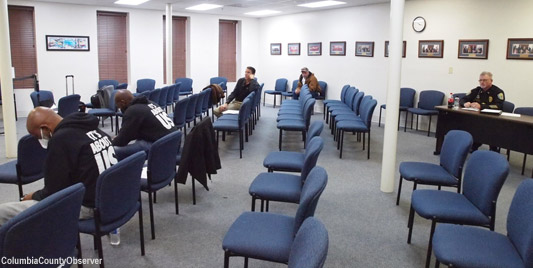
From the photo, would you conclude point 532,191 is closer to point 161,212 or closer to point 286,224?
point 286,224

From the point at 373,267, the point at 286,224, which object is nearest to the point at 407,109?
the point at 373,267

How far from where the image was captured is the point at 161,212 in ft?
13.5

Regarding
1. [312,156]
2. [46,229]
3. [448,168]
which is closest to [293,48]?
[448,168]

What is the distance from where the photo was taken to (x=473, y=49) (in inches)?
305

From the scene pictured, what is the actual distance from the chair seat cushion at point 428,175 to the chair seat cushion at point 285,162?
1.00 m

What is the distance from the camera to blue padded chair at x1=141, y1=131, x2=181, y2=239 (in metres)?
3.32

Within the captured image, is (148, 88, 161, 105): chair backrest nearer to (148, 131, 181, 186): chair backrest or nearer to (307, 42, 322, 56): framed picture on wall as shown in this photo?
(148, 131, 181, 186): chair backrest

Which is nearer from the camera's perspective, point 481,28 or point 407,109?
point 481,28

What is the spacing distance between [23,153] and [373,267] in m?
3.02

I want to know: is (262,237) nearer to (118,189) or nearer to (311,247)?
(311,247)

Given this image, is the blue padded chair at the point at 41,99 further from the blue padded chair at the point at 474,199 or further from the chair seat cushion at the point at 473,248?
the chair seat cushion at the point at 473,248

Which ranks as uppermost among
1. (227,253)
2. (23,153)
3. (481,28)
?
(481,28)

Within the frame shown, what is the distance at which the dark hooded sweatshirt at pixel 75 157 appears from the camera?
2.58 metres

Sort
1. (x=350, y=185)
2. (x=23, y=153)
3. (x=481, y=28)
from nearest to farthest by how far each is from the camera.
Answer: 1. (x=23, y=153)
2. (x=350, y=185)
3. (x=481, y=28)
